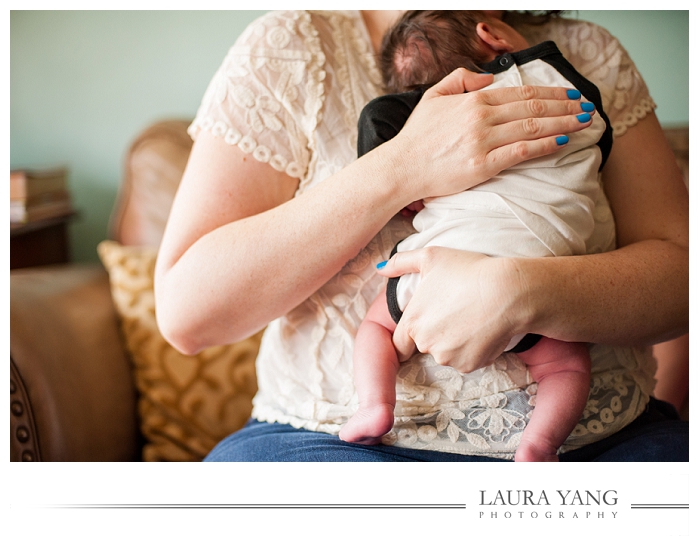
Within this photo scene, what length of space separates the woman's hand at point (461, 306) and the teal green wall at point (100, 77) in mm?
1078

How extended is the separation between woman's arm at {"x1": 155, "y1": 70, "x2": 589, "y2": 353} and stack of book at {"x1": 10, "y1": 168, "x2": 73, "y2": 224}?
31.5 inches

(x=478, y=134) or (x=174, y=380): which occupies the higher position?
(x=478, y=134)

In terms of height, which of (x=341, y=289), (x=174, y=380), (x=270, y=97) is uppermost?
(x=270, y=97)

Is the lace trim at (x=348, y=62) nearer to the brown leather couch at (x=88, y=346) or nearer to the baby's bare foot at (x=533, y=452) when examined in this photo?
the baby's bare foot at (x=533, y=452)

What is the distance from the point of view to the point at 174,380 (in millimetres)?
1188

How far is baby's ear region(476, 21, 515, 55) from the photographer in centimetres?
69

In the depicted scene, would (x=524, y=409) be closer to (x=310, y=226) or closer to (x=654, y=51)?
(x=310, y=226)

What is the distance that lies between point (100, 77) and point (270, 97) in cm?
102

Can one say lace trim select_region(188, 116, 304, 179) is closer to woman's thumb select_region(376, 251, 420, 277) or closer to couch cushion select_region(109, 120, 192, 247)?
woman's thumb select_region(376, 251, 420, 277)

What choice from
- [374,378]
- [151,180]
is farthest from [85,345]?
[374,378]

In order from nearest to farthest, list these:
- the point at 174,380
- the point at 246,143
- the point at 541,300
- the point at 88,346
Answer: the point at 541,300
the point at 246,143
the point at 88,346
the point at 174,380
